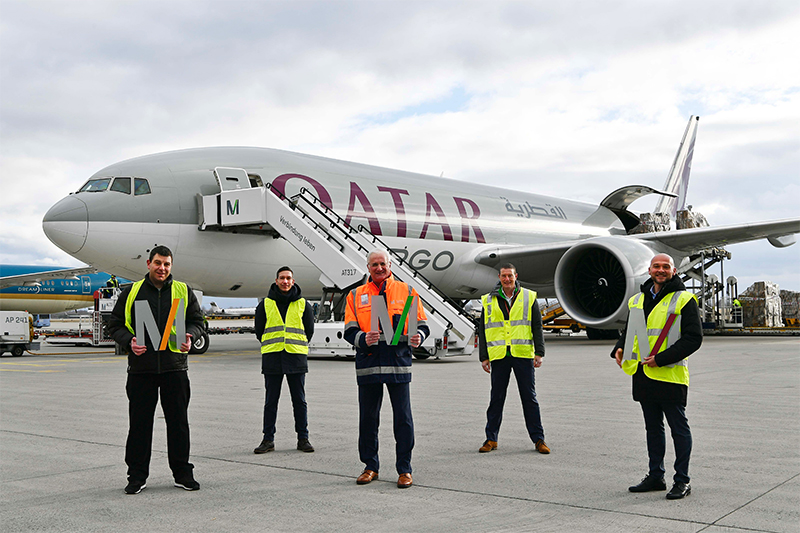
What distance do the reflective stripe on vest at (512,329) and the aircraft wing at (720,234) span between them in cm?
1160

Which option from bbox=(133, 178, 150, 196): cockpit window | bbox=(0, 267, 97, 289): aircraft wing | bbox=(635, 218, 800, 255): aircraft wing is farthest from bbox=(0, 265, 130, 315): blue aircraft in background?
bbox=(635, 218, 800, 255): aircraft wing

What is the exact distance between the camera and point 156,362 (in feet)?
14.2

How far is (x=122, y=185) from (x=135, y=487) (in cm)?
970

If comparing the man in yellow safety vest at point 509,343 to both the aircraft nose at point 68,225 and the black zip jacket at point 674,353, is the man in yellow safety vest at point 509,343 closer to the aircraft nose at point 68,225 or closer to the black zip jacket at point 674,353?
the black zip jacket at point 674,353

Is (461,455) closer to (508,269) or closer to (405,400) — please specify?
(405,400)

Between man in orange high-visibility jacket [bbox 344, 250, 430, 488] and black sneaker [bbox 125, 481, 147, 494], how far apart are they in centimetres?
124

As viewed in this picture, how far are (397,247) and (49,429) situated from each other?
10.0m

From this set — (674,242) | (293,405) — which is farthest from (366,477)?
(674,242)

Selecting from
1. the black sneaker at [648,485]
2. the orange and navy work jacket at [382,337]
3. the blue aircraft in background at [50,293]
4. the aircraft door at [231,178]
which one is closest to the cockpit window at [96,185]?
the aircraft door at [231,178]

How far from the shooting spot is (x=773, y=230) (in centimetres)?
1638

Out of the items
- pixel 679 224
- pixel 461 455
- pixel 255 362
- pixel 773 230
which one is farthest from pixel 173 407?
pixel 679 224

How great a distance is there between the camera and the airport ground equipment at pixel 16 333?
58.1 ft

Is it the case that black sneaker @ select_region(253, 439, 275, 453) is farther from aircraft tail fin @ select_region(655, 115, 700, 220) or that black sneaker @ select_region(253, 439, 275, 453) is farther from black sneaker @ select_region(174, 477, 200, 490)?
aircraft tail fin @ select_region(655, 115, 700, 220)

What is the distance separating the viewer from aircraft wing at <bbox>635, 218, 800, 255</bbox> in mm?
16094
